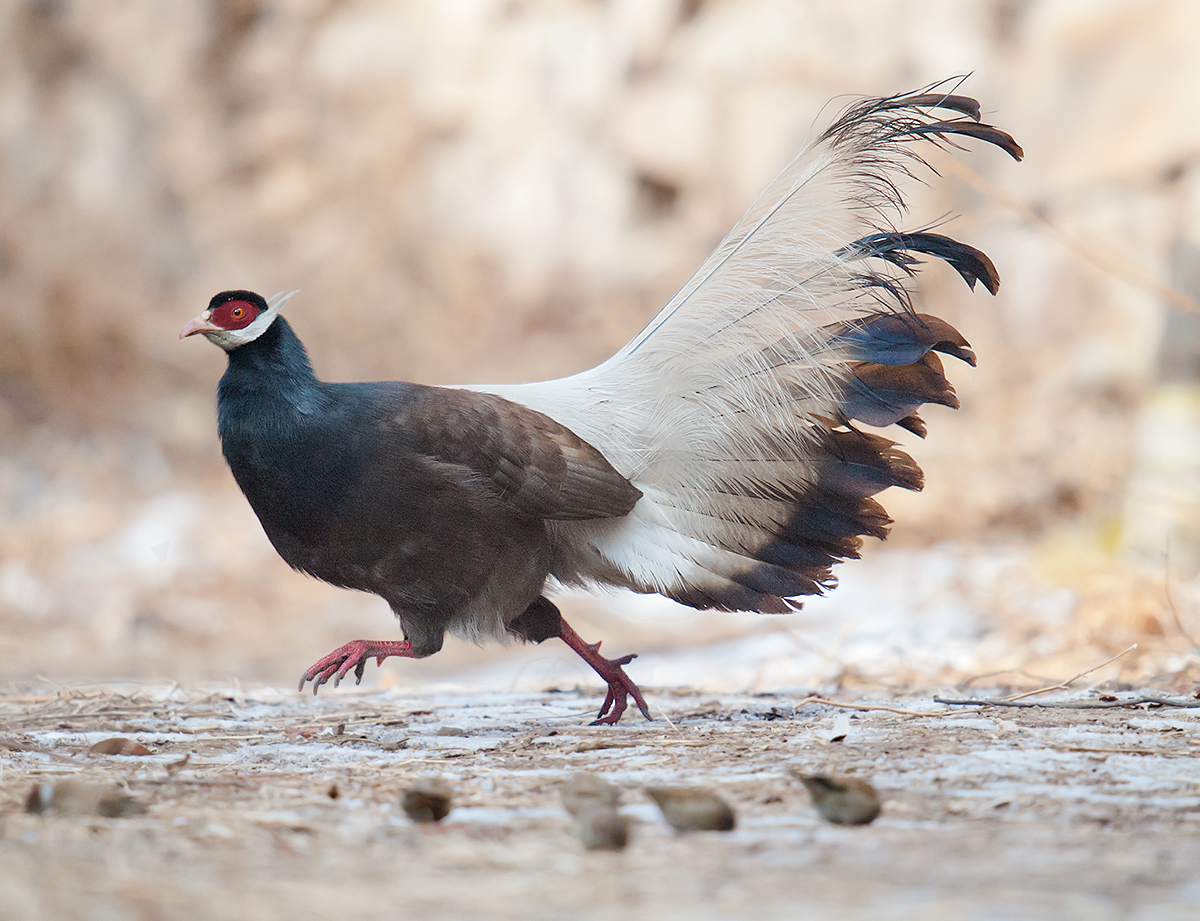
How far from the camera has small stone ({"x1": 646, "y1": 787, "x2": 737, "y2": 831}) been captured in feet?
5.09

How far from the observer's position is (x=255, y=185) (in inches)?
333

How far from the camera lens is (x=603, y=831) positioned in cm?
149

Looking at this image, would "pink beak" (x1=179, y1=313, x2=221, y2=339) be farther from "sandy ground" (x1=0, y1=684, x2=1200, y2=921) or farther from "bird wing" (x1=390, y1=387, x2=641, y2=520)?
"sandy ground" (x1=0, y1=684, x2=1200, y2=921)

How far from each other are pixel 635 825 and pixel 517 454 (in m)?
1.44

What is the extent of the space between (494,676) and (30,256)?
537 centimetres

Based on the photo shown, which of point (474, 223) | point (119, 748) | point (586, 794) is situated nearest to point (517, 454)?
point (119, 748)

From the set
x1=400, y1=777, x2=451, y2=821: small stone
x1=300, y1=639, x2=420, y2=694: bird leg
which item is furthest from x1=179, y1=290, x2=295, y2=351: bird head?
x1=400, y1=777, x2=451, y2=821: small stone

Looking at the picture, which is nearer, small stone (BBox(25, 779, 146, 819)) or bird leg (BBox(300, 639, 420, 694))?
small stone (BBox(25, 779, 146, 819))

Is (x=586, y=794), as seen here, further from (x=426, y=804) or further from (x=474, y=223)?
(x=474, y=223)

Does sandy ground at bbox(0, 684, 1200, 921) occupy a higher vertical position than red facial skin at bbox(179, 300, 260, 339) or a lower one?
lower

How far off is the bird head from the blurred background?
3.61m

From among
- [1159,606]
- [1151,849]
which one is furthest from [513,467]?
[1159,606]

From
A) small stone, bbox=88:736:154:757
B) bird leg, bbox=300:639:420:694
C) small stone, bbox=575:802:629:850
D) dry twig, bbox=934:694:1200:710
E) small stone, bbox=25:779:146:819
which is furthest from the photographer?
bird leg, bbox=300:639:420:694

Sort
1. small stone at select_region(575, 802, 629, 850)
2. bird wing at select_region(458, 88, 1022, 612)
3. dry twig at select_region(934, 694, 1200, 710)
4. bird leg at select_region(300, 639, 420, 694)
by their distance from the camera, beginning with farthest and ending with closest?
bird wing at select_region(458, 88, 1022, 612), bird leg at select_region(300, 639, 420, 694), dry twig at select_region(934, 694, 1200, 710), small stone at select_region(575, 802, 629, 850)
